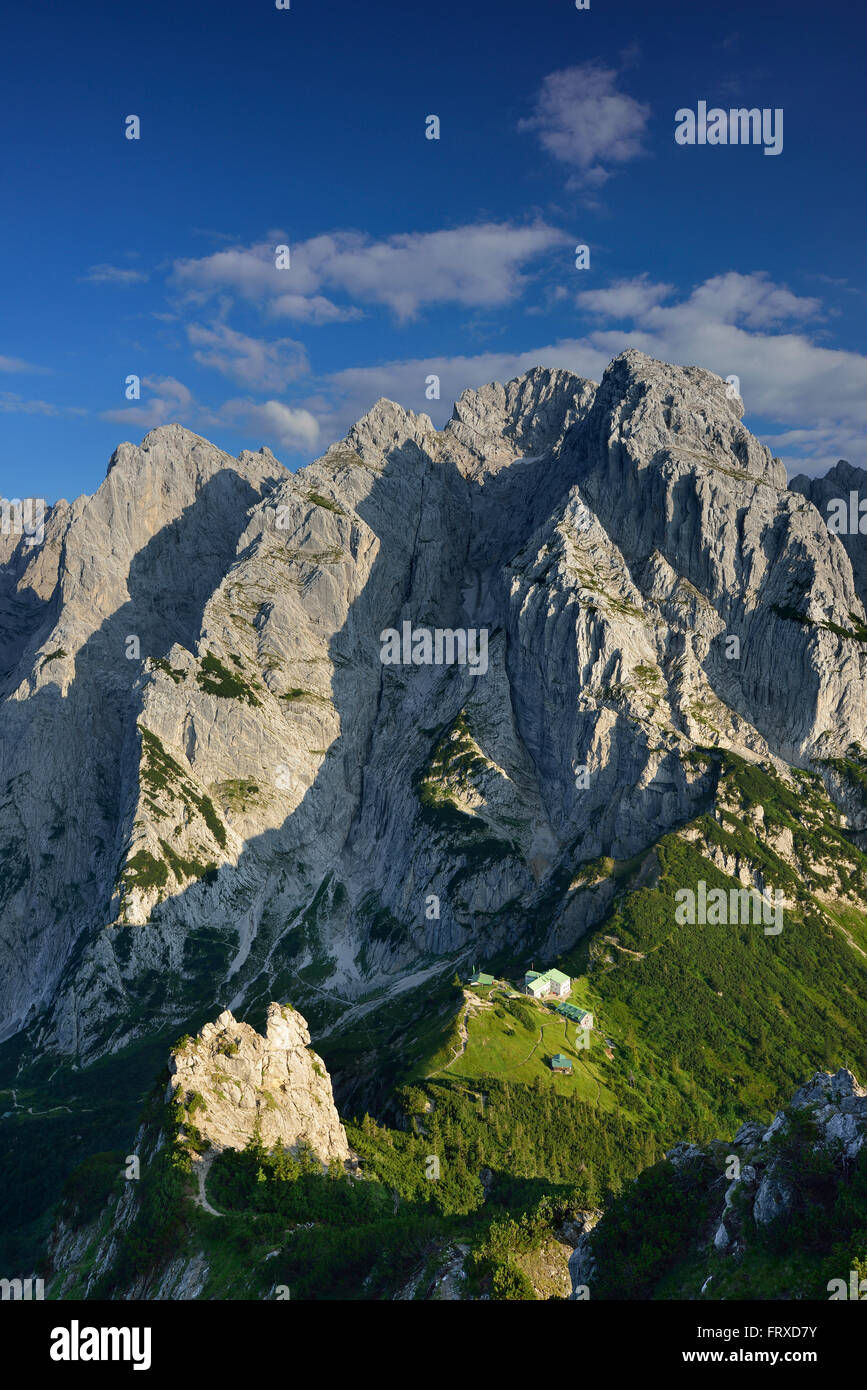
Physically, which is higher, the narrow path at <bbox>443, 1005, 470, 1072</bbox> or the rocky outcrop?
the rocky outcrop

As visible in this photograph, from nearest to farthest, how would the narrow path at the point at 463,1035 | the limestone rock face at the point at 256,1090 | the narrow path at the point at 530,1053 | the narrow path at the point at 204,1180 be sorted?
1. the narrow path at the point at 204,1180
2. the limestone rock face at the point at 256,1090
3. the narrow path at the point at 530,1053
4. the narrow path at the point at 463,1035

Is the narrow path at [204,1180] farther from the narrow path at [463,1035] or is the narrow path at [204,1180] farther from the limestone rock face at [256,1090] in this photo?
the narrow path at [463,1035]

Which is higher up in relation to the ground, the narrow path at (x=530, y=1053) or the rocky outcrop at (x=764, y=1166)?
the rocky outcrop at (x=764, y=1166)

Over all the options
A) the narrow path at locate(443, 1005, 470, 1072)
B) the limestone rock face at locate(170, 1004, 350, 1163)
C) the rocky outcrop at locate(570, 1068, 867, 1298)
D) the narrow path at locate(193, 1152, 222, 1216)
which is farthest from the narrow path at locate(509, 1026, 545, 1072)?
the rocky outcrop at locate(570, 1068, 867, 1298)

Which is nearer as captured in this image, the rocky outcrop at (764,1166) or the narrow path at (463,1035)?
the rocky outcrop at (764,1166)

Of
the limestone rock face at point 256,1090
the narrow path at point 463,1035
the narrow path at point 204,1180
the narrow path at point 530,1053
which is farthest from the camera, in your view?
the narrow path at point 463,1035

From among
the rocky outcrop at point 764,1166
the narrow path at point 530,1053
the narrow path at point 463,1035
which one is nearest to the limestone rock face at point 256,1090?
the narrow path at point 463,1035

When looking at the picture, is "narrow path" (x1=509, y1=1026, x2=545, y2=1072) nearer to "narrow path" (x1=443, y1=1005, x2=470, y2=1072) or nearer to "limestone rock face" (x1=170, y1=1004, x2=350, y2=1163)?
"narrow path" (x1=443, y1=1005, x2=470, y2=1072)

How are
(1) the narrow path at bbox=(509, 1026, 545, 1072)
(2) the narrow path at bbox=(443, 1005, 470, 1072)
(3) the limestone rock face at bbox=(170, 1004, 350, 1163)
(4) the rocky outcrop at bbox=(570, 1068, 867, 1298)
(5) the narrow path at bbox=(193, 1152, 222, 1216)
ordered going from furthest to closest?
(2) the narrow path at bbox=(443, 1005, 470, 1072)
(1) the narrow path at bbox=(509, 1026, 545, 1072)
(3) the limestone rock face at bbox=(170, 1004, 350, 1163)
(5) the narrow path at bbox=(193, 1152, 222, 1216)
(4) the rocky outcrop at bbox=(570, 1068, 867, 1298)

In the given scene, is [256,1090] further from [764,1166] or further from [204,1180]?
[764,1166]
